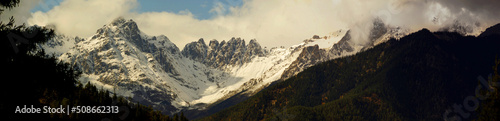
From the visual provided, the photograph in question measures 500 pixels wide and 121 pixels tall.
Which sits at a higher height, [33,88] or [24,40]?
[24,40]

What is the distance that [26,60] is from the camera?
52.7 ft

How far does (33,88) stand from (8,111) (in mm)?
1378

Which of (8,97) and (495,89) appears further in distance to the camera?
(495,89)

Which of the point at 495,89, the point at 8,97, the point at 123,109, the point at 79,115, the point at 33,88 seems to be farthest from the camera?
the point at 123,109

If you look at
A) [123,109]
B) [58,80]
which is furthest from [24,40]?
[123,109]

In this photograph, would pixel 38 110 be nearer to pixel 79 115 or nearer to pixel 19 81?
pixel 19 81

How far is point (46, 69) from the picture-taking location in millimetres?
17109

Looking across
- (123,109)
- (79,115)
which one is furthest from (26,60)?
(123,109)

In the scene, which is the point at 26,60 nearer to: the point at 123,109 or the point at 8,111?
the point at 8,111

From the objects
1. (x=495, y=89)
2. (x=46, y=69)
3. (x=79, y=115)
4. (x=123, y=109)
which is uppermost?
(x=123, y=109)

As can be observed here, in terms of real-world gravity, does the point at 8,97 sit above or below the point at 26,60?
below

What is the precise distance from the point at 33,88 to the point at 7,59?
2516mm

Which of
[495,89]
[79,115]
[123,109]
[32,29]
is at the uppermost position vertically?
[123,109]

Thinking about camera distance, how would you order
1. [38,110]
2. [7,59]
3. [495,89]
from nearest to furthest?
[7,59]
[38,110]
[495,89]
